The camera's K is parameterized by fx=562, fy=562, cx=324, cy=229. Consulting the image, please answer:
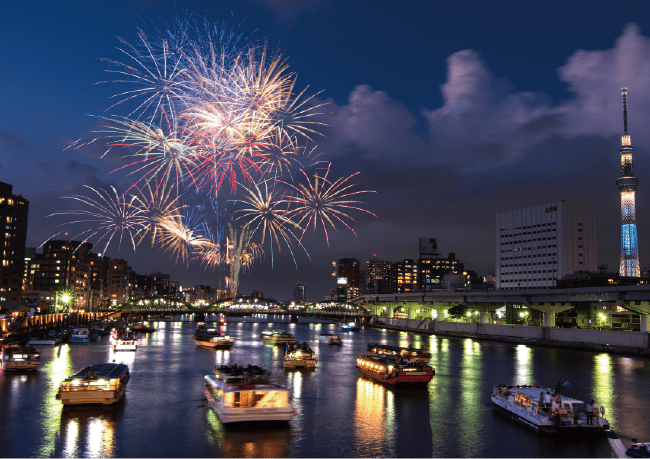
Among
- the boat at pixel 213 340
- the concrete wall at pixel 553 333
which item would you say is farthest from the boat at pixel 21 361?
the concrete wall at pixel 553 333

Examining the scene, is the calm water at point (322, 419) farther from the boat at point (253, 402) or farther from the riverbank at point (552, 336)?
the riverbank at point (552, 336)

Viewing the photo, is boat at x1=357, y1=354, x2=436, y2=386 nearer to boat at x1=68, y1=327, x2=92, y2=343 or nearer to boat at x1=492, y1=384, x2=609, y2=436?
boat at x1=492, y1=384, x2=609, y2=436

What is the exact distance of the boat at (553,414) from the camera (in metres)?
31.5

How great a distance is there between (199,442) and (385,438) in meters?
10.2

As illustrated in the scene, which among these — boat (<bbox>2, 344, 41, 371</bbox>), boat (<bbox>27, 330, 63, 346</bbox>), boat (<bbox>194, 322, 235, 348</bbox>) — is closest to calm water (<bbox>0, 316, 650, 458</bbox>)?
boat (<bbox>2, 344, 41, 371</bbox>)

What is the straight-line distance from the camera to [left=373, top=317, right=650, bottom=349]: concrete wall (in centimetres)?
8736

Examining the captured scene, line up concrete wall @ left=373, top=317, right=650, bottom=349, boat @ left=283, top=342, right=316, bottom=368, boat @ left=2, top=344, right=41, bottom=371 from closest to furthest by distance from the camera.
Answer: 1. boat @ left=2, top=344, right=41, bottom=371
2. boat @ left=283, top=342, right=316, bottom=368
3. concrete wall @ left=373, top=317, right=650, bottom=349

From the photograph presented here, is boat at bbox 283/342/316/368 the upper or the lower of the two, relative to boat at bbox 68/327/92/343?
upper

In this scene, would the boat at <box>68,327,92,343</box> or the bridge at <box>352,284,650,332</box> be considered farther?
the boat at <box>68,327,92,343</box>

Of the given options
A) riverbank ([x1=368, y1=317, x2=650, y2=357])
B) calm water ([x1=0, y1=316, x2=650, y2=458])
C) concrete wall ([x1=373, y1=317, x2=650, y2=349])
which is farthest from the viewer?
concrete wall ([x1=373, y1=317, x2=650, y2=349])

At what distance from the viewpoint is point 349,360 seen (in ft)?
253

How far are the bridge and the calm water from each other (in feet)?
94.1

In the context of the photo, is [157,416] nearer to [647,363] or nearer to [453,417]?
[453,417]

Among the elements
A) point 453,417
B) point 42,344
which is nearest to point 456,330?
point 42,344
